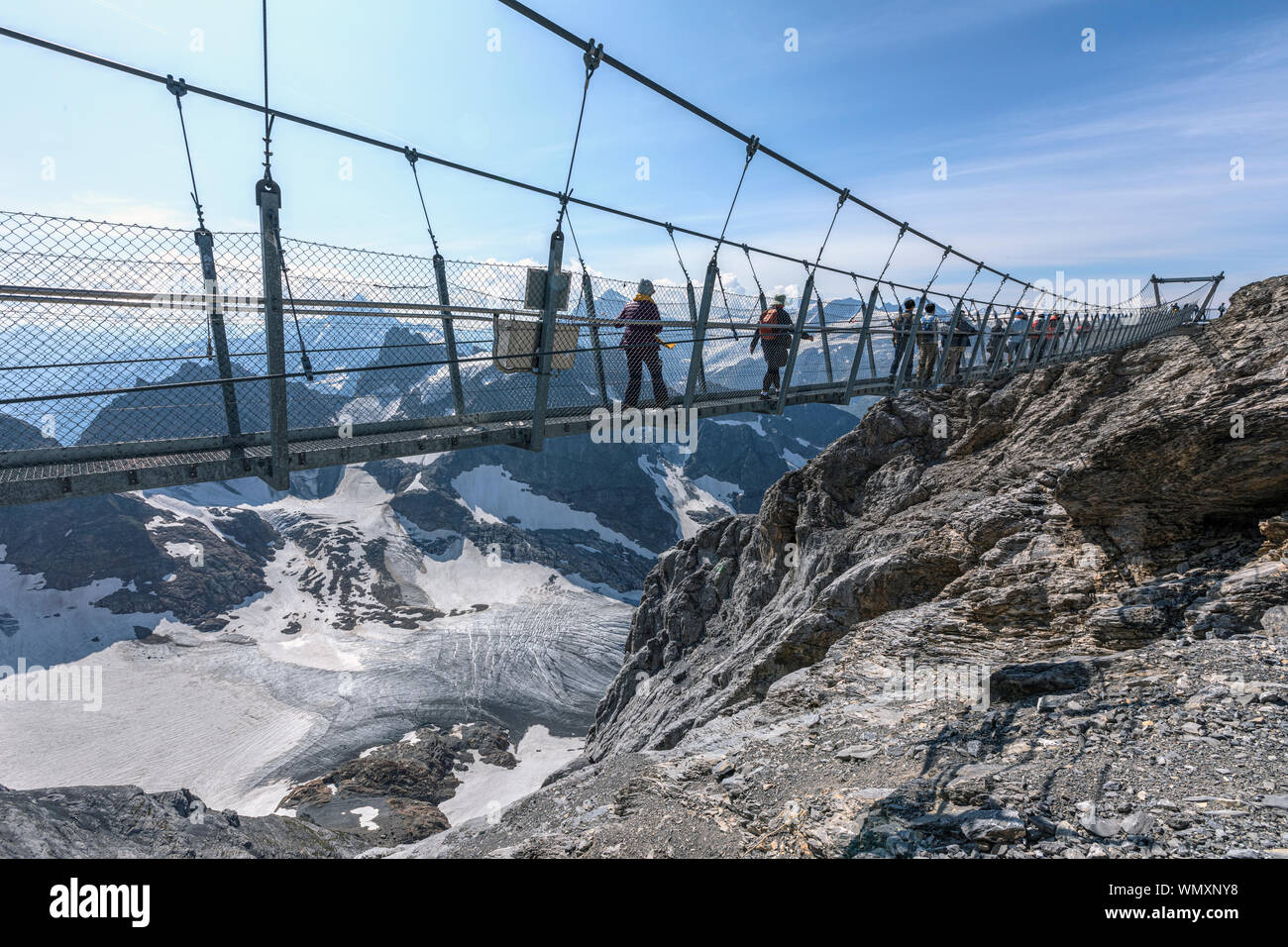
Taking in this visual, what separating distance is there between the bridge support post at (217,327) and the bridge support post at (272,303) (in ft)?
2.42

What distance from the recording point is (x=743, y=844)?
19.4ft

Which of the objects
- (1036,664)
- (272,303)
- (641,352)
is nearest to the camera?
(272,303)

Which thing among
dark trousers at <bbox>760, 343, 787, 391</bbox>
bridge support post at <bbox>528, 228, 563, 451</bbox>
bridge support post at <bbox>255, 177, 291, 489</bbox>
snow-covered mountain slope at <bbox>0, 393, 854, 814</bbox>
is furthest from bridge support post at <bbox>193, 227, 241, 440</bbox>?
snow-covered mountain slope at <bbox>0, 393, 854, 814</bbox>

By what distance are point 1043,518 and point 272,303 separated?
10447 mm

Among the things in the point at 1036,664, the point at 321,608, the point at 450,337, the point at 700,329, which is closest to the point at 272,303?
the point at 450,337

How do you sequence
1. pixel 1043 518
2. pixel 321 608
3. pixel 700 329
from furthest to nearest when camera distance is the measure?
1. pixel 321 608
2. pixel 1043 518
3. pixel 700 329

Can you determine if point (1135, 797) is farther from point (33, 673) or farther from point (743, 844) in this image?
point (33, 673)

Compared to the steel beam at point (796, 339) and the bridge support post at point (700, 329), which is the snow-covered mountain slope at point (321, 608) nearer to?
the steel beam at point (796, 339)

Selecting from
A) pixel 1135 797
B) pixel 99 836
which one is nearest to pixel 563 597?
pixel 99 836

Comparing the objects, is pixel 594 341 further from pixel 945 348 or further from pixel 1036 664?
pixel 945 348

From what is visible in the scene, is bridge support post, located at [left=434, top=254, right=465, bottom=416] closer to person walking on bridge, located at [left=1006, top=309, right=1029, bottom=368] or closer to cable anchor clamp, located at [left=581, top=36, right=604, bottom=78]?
cable anchor clamp, located at [left=581, top=36, right=604, bottom=78]

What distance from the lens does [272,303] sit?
16.2 ft
